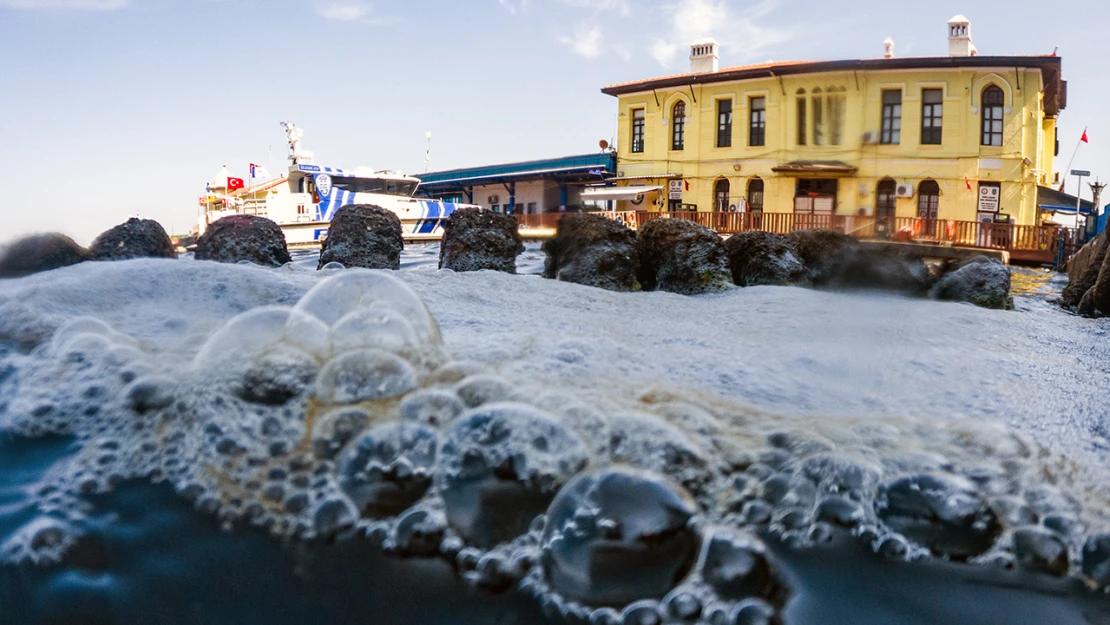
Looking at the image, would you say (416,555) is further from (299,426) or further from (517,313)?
(517,313)

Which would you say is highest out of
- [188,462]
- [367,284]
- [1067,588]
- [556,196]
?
[556,196]

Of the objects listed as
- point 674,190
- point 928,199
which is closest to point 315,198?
point 674,190

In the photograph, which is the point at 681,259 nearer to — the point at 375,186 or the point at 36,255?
the point at 36,255

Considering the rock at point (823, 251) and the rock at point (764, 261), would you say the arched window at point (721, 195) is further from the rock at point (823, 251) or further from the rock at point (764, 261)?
the rock at point (764, 261)

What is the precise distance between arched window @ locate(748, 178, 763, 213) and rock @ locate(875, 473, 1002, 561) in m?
18.9

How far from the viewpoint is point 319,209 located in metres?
16.4

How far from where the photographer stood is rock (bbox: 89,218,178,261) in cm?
529

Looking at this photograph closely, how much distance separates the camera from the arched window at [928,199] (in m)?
14.2

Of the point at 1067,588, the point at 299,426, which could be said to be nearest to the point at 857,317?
the point at 1067,588

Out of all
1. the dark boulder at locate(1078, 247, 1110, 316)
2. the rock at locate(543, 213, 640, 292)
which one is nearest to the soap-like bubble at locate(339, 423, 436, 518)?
the rock at locate(543, 213, 640, 292)

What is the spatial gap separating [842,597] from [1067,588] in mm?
427

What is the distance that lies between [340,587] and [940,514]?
1.18 m

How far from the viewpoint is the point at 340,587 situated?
1.17 m

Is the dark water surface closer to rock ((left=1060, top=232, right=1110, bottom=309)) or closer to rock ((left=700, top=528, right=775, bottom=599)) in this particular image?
rock ((left=700, top=528, right=775, bottom=599))
